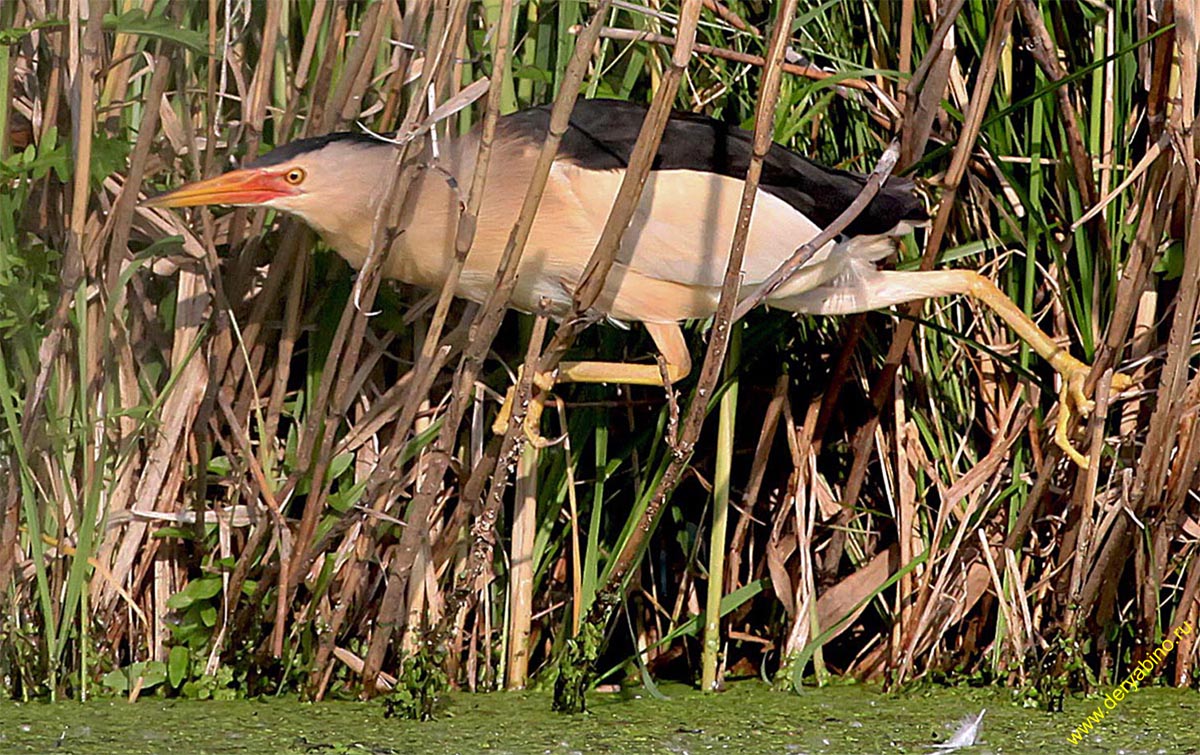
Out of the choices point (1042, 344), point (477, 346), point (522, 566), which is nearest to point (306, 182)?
point (477, 346)

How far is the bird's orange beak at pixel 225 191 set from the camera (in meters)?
1.57

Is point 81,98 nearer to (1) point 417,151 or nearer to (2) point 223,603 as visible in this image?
(1) point 417,151

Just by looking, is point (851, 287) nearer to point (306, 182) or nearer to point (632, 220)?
point (632, 220)

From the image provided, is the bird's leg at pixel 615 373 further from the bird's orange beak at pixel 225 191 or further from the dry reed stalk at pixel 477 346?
the bird's orange beak at pixel 225 191

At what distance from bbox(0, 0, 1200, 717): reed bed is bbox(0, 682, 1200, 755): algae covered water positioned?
0.18ft

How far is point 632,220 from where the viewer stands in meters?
1.69

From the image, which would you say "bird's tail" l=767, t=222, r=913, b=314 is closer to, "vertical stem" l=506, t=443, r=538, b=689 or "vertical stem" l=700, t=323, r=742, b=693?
"vertical stem" l=700, t=323, r=742, b=693

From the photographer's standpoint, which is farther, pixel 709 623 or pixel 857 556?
pixel 857 556

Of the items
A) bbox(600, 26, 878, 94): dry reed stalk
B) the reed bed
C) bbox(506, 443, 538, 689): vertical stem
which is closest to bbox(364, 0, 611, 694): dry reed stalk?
the reed bed

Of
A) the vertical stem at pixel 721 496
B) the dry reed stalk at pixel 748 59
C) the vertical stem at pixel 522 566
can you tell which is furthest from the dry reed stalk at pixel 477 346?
the vertical stem at pixel 721 496

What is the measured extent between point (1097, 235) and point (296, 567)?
43.4 inches

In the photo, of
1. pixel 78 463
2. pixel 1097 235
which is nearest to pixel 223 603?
pixel 78 463

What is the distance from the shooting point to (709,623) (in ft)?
5.92

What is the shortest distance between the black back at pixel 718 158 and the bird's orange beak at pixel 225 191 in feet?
1.03
